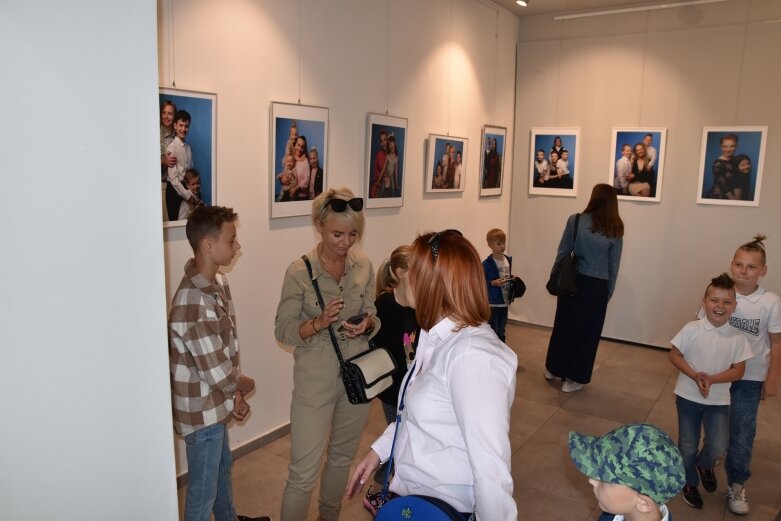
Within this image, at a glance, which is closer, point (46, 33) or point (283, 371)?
point (46, 33)

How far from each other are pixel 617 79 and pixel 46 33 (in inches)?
318

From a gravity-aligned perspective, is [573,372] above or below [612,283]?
below

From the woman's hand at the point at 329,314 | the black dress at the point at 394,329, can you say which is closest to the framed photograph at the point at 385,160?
the black dress at the point at 394,329

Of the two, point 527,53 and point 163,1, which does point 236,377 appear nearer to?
point 163,1

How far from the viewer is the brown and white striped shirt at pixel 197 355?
2.89m

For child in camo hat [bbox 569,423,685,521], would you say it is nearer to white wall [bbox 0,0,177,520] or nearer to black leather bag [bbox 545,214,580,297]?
white wall [bbox 0,0,177,520]

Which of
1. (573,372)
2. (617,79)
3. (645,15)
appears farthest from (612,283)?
(645,15)

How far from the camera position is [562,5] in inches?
324

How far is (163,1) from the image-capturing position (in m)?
3.83

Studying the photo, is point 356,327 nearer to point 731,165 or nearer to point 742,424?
point 742,424

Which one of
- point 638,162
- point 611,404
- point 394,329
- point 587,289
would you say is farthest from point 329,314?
point 638,162

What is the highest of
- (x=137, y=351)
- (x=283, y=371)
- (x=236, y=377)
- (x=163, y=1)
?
(x=163, y=1)

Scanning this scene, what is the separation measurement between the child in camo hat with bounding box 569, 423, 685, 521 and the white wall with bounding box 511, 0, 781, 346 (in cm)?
673

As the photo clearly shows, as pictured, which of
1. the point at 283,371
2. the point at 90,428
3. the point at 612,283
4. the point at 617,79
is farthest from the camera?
the point at 617,79
